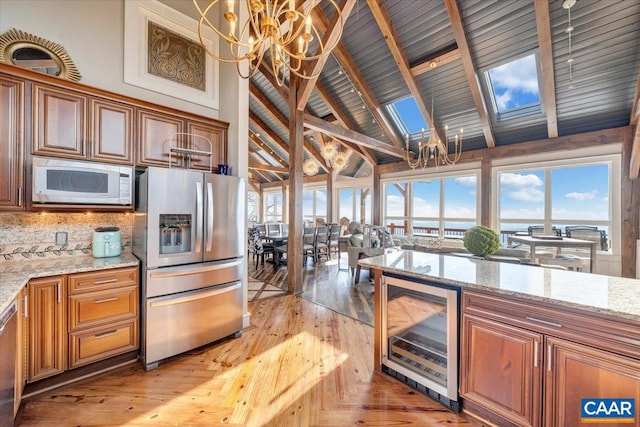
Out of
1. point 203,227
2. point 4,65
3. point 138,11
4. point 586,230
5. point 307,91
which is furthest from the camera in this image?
point 586,230

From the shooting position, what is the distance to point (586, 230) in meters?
4.70

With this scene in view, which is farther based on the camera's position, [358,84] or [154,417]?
[358,84]

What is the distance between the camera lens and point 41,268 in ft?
6.55

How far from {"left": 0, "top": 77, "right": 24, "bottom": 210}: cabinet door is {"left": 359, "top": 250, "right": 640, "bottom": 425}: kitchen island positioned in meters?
3.07

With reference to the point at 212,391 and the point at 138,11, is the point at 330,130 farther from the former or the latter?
the point at 212,391

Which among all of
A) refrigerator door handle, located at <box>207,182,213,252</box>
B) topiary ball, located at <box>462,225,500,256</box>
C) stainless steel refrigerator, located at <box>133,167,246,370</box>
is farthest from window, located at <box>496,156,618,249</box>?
refrigerator door handle, located at <box>207,182,213,252</box>

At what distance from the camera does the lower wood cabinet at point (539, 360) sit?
1.24 m

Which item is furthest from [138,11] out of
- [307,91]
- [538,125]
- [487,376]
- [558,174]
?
[558,174]

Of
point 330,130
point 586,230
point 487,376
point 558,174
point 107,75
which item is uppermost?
point 330,130

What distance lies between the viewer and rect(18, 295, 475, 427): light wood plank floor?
5.78 ft

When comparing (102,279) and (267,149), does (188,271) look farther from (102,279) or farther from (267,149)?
(267,149)

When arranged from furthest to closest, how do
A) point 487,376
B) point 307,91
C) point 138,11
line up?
point 307,91, point 138,11, point 487,376

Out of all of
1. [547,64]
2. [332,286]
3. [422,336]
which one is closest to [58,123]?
[422,336]

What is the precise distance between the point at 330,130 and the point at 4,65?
4.54 meters
